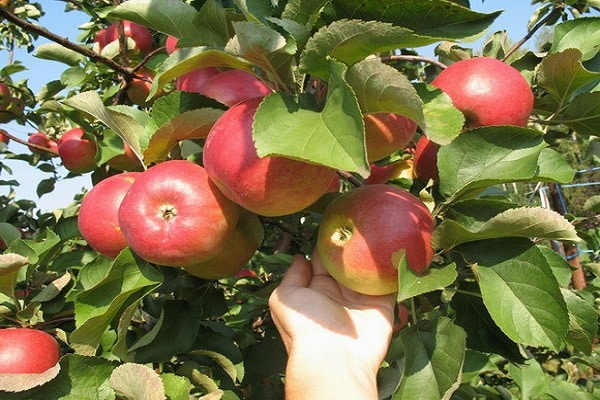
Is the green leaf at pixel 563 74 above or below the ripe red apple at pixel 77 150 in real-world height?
above

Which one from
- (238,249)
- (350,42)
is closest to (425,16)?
(350,42)

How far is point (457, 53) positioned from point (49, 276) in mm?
1230

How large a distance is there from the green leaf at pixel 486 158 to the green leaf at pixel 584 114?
0.79 ft

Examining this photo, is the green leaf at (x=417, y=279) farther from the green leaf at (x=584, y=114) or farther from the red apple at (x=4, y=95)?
the red apple at (x=4, y=95)

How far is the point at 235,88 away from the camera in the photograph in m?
1.05

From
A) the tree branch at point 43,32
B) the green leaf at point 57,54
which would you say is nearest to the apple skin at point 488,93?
the tree branch at point 43,32

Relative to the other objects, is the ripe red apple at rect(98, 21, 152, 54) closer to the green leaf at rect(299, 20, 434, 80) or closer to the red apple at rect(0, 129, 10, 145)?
the red apple at rect(0, 129, 10, 145)

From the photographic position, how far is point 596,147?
83.4 inches

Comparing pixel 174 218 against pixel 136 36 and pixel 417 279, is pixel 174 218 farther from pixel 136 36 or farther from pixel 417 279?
pixel 136 36

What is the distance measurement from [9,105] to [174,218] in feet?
7.15

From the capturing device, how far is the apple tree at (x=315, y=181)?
76 centimetres

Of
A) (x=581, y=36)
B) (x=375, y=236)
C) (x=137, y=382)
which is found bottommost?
(x=137, y=382)

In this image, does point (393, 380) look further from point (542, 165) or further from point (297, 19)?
point (297, 19)

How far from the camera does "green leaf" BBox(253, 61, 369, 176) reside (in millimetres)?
656
